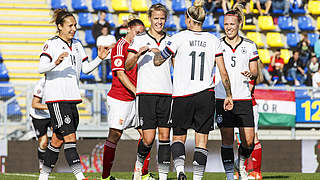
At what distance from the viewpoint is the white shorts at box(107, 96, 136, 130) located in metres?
9.89

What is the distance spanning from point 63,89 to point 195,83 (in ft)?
5.94

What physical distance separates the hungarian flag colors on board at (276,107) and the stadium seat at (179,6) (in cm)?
590

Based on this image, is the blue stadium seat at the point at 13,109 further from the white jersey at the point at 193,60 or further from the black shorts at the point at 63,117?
the white jersey at the point at 193,60

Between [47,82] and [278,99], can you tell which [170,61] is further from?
[278,99]

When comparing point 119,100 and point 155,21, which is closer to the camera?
point 155,21

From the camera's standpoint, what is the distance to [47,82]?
355 inches

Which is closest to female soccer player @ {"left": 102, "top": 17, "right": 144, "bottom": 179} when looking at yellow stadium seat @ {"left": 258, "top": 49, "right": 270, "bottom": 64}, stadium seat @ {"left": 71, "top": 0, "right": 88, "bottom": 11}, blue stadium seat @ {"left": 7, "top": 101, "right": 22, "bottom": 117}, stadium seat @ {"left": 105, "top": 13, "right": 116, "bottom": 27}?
blue stadium seat @ {"left": 7, "top": 101, "right": 22, "bottom": 117}

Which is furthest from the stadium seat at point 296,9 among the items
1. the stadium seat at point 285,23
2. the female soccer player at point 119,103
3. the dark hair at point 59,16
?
the dark hair at point 59,16

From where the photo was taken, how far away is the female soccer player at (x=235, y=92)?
936 centimetres

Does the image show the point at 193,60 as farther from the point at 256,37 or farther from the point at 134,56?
the point at 256,37

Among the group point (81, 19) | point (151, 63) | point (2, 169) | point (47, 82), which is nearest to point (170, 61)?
point (151, 63)

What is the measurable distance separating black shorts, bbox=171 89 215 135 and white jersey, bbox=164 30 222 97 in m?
0.08

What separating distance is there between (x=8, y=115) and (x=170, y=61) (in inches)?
271

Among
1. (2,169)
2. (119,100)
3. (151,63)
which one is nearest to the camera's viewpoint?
(151,63)
